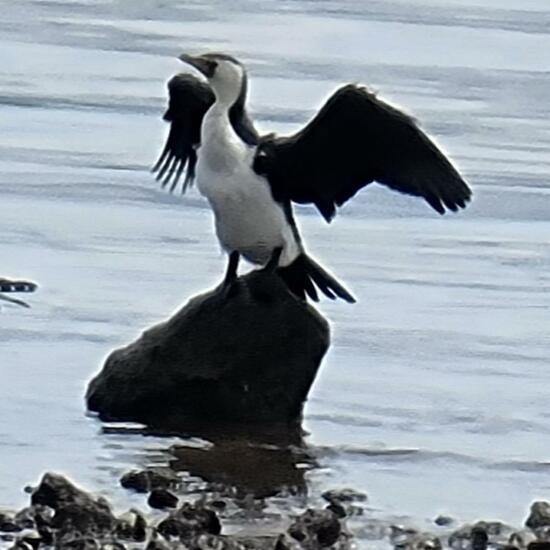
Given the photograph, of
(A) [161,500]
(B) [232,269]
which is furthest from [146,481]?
(B) [232,269]


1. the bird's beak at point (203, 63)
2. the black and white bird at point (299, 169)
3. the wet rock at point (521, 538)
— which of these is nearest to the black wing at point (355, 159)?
the black and white bird at point (299, 169)

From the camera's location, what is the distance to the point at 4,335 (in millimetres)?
10945

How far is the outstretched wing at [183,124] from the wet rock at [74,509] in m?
3.28

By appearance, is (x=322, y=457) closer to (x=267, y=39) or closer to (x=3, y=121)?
(x=3, y=121)

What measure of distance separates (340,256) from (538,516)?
460 centimetres

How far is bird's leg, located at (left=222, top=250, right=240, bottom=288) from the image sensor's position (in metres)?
10.5

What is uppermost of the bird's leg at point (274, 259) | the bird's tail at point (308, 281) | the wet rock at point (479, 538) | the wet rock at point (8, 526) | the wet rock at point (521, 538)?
the bird's leg at point (274, 259)

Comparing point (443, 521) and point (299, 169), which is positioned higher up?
point (299, 169)

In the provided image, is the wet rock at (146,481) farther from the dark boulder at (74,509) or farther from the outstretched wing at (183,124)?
the outstretched wing at (183,124)

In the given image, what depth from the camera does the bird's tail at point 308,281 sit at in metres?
10.7

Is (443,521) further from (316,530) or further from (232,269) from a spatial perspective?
(232,269)

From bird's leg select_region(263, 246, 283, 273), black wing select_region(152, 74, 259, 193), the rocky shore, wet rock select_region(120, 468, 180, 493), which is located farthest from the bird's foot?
the rocky shore

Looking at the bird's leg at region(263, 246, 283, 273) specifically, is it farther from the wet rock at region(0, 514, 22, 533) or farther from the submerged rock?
the wet rock at region(0, 514, 22, 533)

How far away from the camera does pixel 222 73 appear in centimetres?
1080
